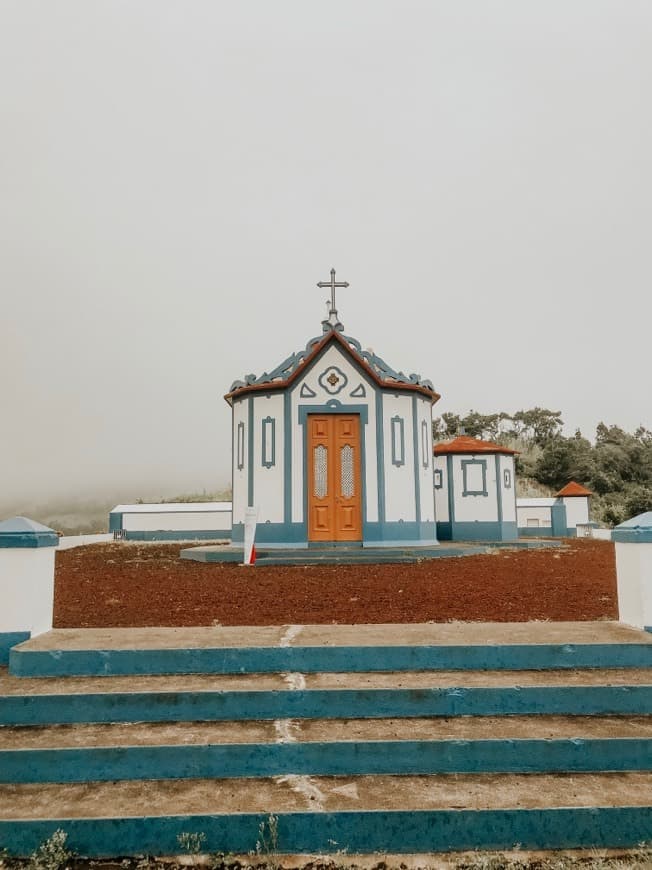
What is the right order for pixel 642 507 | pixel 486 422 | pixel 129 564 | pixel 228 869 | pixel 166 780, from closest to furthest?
pixel 228 869, pixel 166 780, pixel 129 564, pixel 642 507, pixel 486 422

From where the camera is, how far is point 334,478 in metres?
14.2

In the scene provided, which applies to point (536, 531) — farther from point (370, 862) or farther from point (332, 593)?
point (370, 862)

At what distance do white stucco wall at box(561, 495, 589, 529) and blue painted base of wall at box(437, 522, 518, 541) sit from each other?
7314mm

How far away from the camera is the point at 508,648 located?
3.93m

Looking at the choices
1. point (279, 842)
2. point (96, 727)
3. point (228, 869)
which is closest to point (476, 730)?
point (279, 842)

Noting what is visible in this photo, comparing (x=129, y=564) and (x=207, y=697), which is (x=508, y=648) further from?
(x=129, y=564)

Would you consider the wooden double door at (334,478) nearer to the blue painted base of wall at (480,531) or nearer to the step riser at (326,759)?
the blue painted base of wall at (480,531)

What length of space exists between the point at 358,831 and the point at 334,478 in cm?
1142

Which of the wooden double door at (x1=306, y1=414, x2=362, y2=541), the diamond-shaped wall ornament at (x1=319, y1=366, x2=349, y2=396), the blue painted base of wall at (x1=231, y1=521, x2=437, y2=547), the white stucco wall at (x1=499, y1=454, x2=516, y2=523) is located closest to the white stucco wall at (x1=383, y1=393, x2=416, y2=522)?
the blue painted base of wall at (x1=231, y1=521, x2=437, y2=547)

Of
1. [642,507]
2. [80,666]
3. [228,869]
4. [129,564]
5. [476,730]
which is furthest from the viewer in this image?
[642,507]

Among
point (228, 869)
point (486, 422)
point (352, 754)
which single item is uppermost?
point (486, 422)

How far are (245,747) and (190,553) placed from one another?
432 inches

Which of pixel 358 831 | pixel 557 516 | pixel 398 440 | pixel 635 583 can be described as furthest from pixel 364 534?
pixel 557 516

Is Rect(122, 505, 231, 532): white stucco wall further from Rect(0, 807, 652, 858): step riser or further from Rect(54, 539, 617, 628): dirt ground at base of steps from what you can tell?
Rect(0, 807, 652, 858): step riser
